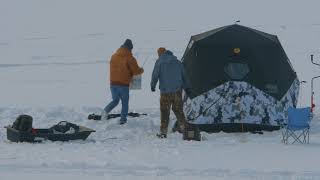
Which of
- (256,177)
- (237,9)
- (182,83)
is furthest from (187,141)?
(237,9)

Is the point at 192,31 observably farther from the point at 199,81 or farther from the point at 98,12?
the point at 199,81

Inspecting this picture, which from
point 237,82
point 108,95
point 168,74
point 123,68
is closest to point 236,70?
point 237,82

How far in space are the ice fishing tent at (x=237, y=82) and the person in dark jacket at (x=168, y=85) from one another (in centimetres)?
81

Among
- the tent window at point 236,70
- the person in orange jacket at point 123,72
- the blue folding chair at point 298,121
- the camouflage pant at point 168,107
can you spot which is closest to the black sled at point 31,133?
the camouflage pant at point 168,107

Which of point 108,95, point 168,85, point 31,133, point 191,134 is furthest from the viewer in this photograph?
point 108,95

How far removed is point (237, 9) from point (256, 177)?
4328cm

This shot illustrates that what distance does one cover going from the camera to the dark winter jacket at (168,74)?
34.6ft

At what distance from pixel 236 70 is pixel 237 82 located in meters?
0.31

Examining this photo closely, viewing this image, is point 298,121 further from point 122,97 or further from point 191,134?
point 122,97

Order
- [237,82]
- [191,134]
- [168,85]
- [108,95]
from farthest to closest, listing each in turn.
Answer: [108,95] → [237,82] → [168,85] → [191,134]

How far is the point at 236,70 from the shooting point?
11391mm

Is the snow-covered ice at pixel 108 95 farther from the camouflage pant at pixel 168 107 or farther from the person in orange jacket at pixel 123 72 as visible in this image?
the person in orange jacket at pixel 123 72

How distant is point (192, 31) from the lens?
36.8 m

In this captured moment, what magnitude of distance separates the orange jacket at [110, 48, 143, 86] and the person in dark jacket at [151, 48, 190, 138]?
46.7 inches
